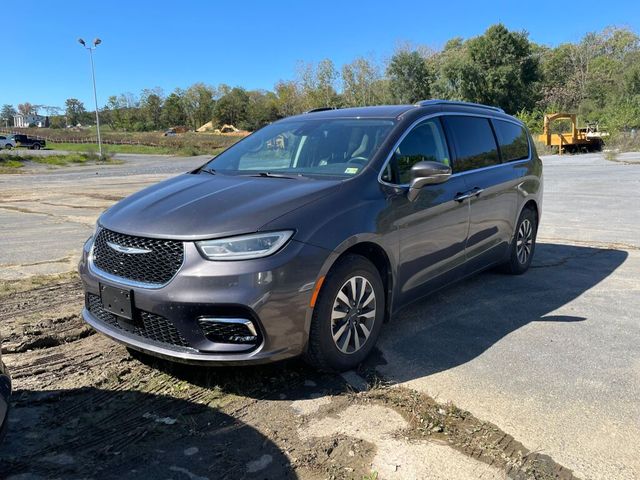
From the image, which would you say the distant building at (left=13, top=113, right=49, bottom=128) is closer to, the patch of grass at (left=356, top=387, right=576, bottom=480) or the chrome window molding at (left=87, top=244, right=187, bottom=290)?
→ the chrome window molding at (left=87, top=244, right=187, bottom=290)

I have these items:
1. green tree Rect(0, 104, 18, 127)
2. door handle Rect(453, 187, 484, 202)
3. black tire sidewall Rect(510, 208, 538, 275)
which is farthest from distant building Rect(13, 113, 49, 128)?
door handle Rect(453, 187, 484, 202)

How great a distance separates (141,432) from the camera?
289 cm

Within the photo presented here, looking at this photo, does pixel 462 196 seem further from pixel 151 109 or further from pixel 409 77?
pixel 151 109

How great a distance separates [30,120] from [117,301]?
17250 centimetres

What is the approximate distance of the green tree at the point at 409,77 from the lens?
57625mm

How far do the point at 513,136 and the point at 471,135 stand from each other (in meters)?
1.19

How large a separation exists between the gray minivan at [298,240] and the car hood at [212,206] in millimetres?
12

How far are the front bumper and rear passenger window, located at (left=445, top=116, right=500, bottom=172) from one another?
2.12 m

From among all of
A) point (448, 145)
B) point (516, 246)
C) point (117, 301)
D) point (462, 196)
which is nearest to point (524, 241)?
point (516, 246)

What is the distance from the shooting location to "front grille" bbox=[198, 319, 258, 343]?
9.98 ft

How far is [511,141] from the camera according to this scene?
5.80m

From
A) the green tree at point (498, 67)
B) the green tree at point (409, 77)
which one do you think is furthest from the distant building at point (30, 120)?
the green tree at point (498, 67)

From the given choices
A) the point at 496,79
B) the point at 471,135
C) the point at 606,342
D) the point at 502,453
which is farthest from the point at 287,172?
the point at 496,79

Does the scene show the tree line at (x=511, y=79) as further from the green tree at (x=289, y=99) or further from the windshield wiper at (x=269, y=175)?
the windshield wiper at (x=269, y=175)
